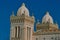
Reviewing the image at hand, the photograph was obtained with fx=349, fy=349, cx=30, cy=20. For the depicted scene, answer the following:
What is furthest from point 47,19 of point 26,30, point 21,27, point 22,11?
point 21,27

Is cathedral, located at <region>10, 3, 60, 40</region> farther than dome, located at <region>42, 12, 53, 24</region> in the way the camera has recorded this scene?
No

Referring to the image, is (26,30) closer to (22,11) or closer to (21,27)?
(21,27)

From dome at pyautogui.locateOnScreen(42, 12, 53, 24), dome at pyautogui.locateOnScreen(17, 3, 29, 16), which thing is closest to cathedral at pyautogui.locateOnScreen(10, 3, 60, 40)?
dome at pyautogui.locateOnScreen(17, 3, 29, 16)

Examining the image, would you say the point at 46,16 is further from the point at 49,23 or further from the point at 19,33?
the point at 19,33

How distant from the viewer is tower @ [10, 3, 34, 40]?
368ft

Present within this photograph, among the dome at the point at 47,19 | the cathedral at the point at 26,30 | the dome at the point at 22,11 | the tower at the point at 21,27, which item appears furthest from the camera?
the dome at the point at 47,19

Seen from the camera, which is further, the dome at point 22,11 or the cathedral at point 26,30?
the dome at point 22,11

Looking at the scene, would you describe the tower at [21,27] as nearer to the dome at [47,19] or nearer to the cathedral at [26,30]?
the cathedral at [26,30]

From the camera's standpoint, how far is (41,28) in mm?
120812

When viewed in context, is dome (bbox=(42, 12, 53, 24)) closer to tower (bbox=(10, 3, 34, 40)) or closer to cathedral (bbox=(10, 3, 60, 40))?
→ cathedral (bbox=(10, 3, 60, 40))

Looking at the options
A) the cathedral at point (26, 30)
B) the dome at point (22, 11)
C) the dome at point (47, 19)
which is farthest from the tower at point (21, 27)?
the dome at point (47, 19)

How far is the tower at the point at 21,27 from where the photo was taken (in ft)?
368

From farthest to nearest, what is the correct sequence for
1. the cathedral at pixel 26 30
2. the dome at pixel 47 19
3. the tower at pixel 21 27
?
1. the dome at pixel 47 19
2. the tower at pixel 21 27
3. the cathedral at pixel 26 30

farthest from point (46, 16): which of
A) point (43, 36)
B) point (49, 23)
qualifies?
point (43, 36)
